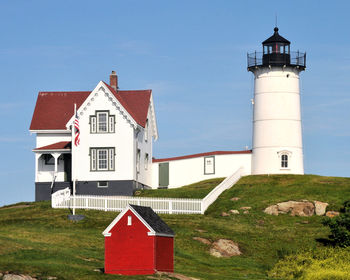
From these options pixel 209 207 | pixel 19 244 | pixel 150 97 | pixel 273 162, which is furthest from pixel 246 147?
pixel 19 244

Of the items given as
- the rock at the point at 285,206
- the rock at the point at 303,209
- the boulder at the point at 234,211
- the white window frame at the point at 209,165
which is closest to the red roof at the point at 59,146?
the white window frame at the point at 209,165

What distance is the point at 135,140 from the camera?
63.7 m

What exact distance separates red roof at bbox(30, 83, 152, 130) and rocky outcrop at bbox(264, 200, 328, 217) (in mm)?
14807

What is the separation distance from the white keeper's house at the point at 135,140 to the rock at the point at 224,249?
1778 cm

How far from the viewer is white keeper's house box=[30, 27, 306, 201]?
206ft

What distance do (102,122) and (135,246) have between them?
27.5 m

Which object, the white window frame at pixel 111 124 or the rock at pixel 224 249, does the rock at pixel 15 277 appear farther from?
the white window frame at pixel 111 124

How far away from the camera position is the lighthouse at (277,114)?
217 ft

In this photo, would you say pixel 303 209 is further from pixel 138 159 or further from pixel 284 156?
pixel 138 159

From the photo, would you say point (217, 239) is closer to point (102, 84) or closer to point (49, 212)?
point (49, 212)

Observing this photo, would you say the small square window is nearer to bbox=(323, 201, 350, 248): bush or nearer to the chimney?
the chimney

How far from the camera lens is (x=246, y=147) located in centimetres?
6988

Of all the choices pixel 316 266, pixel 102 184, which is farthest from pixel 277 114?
pixel 316 266

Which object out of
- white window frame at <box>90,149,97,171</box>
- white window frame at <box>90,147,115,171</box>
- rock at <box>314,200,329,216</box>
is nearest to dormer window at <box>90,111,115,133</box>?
white window frame at <box>90,147,115,171</box>
